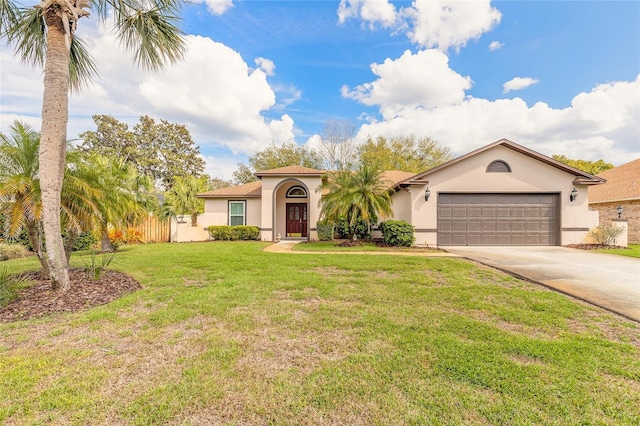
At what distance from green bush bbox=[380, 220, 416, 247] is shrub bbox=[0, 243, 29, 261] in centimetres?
1531

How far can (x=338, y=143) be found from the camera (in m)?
28.0

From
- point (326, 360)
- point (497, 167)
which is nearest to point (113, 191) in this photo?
point (326, 360)

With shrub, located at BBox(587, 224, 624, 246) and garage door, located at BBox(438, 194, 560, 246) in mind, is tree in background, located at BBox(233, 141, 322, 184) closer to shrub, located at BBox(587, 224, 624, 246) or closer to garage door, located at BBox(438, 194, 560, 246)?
garage door, located at BBox(438, 194, 560, 246)

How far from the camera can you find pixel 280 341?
3.34 m

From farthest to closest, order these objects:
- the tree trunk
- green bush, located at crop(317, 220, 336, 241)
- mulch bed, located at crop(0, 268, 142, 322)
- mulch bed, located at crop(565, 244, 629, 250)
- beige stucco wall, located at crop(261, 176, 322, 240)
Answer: beige stucco wall, located at crop(261, 176, 322, 240) < green bush, located at crop(317, 220, 336, 241) < mulch bed, located at crop(565, 244, 629, 250) < the tree trunk < mulch bed, located at crop(0, 268, 142, 322)

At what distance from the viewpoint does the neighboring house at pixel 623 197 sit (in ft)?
46.4

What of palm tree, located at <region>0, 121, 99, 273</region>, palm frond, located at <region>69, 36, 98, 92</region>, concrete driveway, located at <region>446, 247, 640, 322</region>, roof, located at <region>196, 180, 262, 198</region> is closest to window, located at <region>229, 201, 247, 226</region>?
roof, located at <region>196, 180, 262, 198</region>

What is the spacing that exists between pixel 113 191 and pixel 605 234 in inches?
802

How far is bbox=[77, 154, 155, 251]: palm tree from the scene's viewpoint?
6.33 metres

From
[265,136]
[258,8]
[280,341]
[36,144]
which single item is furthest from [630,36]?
[265,136]

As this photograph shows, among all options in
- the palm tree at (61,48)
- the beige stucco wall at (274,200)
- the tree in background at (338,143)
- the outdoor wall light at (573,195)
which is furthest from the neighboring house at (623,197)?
the palm tree at (61,48)

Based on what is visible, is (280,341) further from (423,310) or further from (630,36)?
(630,36)

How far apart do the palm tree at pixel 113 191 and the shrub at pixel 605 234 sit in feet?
62.0

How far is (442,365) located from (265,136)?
31.8 meters
